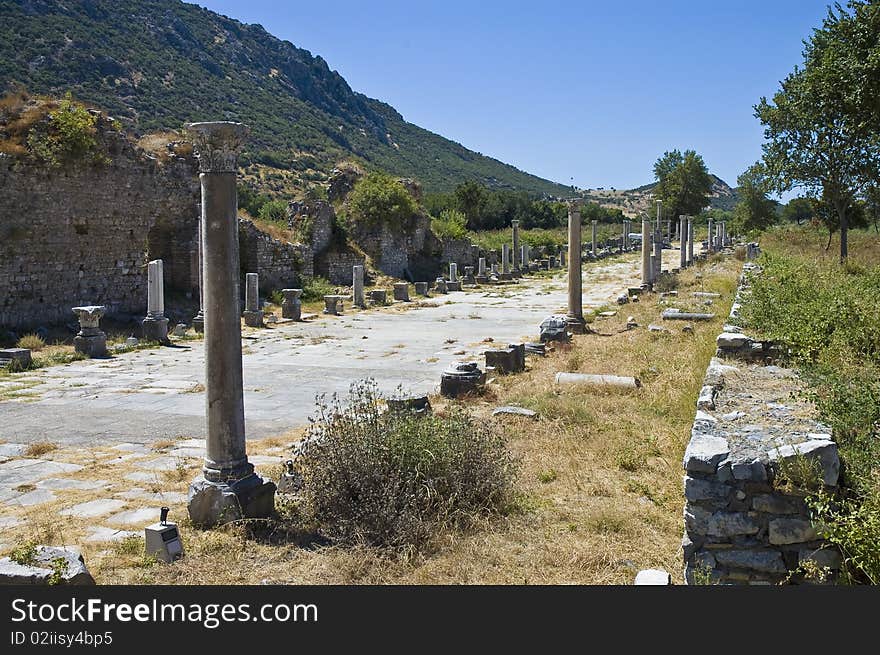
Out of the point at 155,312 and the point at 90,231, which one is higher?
the point at 90,231

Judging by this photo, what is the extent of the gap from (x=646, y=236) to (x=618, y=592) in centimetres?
2403

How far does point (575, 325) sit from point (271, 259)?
13.7 meters

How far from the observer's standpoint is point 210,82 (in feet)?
211

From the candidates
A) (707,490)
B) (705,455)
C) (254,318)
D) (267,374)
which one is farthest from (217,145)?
(254,318)

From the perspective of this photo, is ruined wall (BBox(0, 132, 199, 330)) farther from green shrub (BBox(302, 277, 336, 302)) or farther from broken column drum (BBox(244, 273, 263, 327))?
green shrub (BBox(302, 277, 336, 302))

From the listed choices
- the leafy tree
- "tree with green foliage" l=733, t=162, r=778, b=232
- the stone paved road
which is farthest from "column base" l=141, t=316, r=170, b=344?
the leafy tree

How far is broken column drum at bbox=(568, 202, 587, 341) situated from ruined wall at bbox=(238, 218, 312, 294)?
480 inches

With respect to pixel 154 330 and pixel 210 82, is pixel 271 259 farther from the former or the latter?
pixel 210 82

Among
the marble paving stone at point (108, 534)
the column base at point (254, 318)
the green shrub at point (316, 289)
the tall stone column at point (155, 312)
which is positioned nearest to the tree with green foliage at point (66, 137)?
the tall stone column at point (155, 312)

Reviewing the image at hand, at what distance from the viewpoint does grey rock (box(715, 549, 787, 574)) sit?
4.42 metres

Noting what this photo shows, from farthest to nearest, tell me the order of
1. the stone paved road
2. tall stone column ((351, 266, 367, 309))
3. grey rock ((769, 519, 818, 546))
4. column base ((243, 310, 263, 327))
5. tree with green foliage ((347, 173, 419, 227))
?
tree with green foliage ((347, 173, 419, 227)), tall stone column ((351, 266, 367, 309)), column base ((243, 310, 263, 327)), the stone paved road, grey rock ((769, 519, 818, 546))

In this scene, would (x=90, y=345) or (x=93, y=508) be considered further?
(x=90, y=345)

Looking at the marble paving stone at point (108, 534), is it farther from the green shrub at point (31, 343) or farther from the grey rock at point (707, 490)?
the green shrub at point (31, 343)

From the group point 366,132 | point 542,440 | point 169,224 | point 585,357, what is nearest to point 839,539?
point 542,440
